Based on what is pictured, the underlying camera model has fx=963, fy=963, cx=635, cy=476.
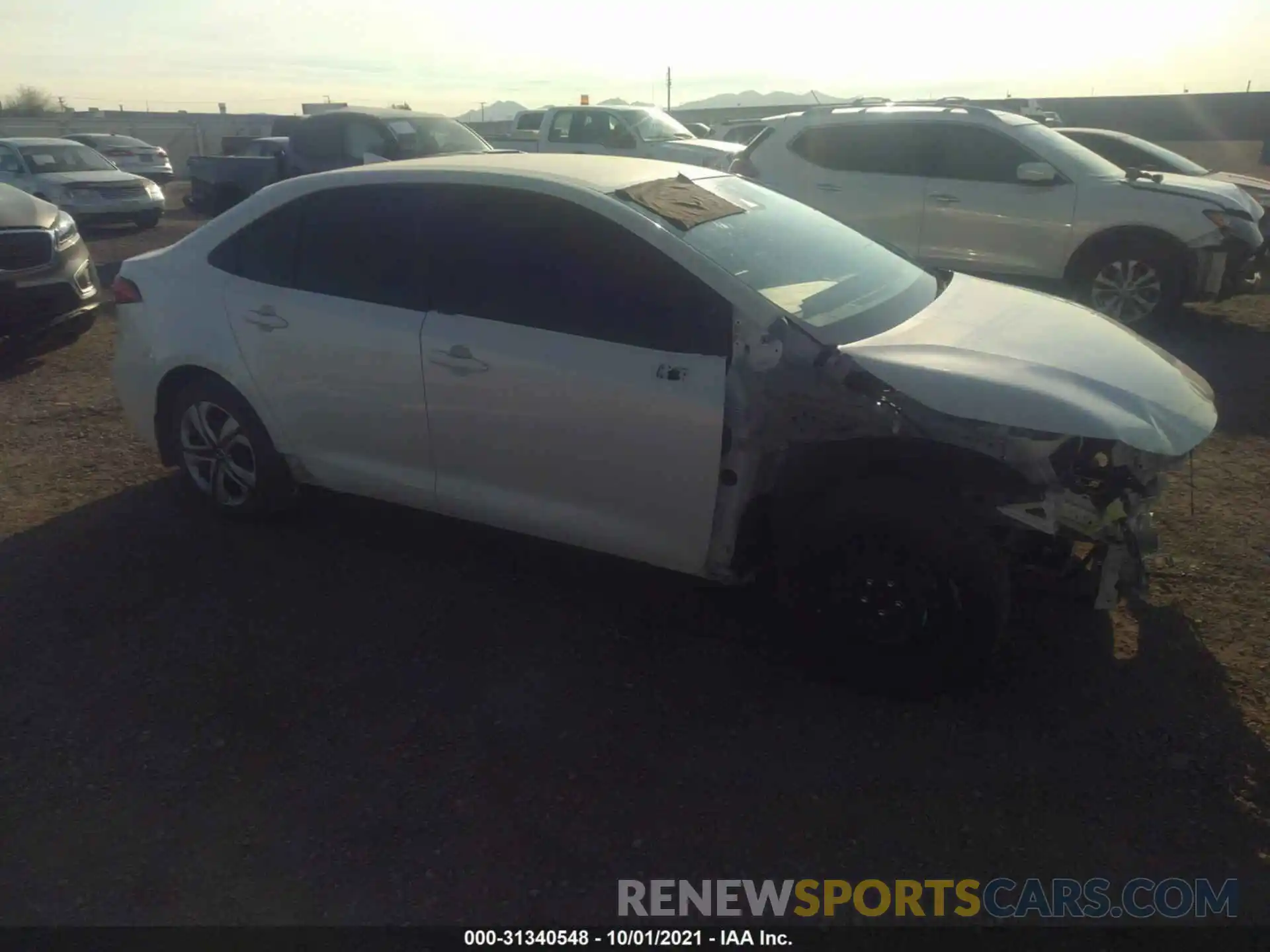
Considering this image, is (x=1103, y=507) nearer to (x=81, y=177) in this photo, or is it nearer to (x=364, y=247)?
(x=364, y=247)

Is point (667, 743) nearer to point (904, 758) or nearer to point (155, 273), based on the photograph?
point (904, 758)

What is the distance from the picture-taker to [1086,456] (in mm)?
3188

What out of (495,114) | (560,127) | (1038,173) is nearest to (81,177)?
(560,127)

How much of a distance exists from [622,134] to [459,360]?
12647 millimetres

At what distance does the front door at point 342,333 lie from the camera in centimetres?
394

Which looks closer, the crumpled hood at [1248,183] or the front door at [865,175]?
the front door at [865,175]

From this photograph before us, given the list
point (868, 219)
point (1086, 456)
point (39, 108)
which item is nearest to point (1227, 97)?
point (868, 219)

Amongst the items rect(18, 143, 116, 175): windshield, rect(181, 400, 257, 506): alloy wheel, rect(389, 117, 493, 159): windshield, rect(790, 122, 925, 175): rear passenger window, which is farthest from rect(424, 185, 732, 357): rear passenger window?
rect(18, 143, 116, 175): windshield

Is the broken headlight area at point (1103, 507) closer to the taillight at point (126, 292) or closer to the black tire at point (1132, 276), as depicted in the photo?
the taillight at point (126, 292)

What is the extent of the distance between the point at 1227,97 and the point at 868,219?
34.4m

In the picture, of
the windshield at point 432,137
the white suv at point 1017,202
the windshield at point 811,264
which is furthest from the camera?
the windshield at point 432,137

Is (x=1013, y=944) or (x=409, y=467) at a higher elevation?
(x=409, y=467)

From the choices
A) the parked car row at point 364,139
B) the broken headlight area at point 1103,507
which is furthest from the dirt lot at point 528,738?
the parked car row at point 364,139

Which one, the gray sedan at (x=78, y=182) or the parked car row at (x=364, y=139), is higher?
the parked car row at (x=364, y=139)
